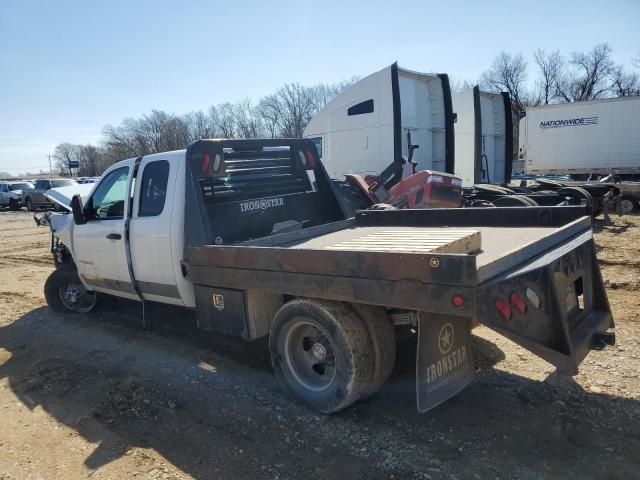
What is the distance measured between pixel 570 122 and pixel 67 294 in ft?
67.1

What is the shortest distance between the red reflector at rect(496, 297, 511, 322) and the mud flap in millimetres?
489

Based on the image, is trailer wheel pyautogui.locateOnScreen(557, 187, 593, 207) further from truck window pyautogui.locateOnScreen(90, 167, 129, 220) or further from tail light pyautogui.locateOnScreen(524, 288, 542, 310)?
truck window pyautogui.locateOnScreen(90, 167, 129, 220)

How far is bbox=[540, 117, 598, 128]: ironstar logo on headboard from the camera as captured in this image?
20234 mm

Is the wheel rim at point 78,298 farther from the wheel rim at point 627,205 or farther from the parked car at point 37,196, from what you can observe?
the parked car at point 37,196

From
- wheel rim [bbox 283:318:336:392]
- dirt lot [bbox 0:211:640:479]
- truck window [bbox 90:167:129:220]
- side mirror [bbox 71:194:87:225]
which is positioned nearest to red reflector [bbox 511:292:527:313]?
dirt lot [bbox 0:211:640:479]

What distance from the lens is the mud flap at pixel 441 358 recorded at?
3.10m

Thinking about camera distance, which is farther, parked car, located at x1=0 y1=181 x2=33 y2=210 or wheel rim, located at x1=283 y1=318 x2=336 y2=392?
parked car, located at x1=0 y1=181 x2=33 y2=210

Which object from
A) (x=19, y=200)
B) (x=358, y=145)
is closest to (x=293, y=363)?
(x=358, y=145)

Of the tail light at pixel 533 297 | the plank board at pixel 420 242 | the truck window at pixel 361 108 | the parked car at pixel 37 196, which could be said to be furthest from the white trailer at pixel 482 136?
the parked car at pixel 37 196

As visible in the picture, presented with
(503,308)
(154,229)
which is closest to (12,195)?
(154,229)

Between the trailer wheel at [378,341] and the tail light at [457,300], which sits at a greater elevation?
the tail light at [457,300]

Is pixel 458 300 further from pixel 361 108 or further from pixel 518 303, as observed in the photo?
pixel 361 108

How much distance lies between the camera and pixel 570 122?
20.6 meters

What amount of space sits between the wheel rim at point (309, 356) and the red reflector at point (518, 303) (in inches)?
54.3
